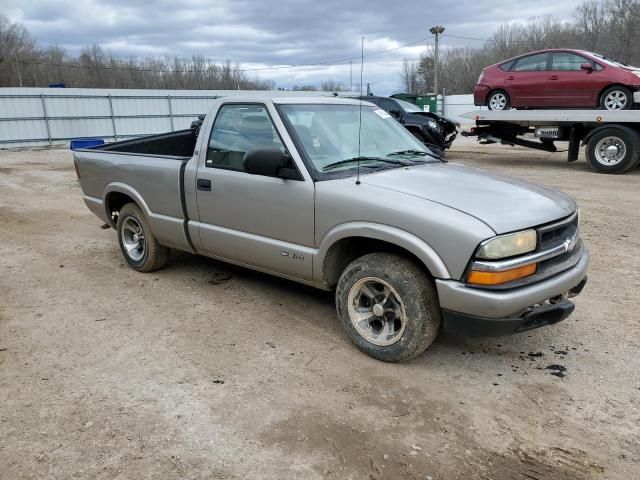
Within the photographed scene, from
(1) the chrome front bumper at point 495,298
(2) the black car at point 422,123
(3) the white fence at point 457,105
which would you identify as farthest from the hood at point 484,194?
(3) the white fence at point 457,105

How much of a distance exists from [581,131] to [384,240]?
1128 cm

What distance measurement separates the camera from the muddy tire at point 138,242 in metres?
5.34

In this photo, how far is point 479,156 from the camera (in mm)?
16547

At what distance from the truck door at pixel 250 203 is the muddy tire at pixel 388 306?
442mm

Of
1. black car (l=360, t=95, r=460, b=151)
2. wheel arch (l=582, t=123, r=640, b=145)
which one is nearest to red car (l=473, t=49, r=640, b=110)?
wheel arch (l=582, t=123, r=640, b=145)

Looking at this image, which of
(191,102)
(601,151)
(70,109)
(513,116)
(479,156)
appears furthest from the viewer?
(191,102)

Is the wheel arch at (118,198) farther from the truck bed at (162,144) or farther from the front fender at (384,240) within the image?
the front fender at (384,240)

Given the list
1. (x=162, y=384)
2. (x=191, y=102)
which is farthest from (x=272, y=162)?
(x=191, y=102)

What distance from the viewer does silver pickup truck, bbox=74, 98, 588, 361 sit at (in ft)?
10.1

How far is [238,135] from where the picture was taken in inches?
174

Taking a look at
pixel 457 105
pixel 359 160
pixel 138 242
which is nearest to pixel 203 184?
pixel 359 160

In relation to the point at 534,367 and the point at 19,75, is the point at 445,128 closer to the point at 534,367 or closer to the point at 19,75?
the point at 534,367

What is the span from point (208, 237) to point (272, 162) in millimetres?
1198

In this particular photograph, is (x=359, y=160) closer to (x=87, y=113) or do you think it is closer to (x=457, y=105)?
(x=87, y=113)
